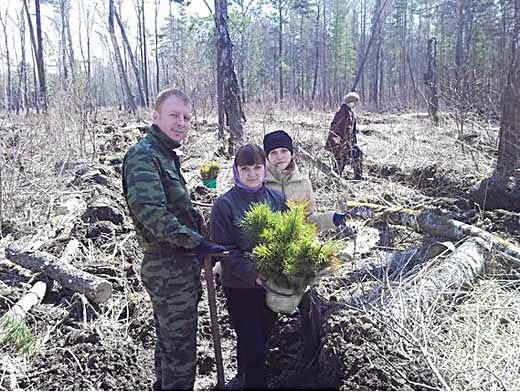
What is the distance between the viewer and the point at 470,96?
8.89 metres

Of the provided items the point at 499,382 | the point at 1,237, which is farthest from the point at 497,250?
the point at 1,237

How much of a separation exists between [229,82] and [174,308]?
8788mm

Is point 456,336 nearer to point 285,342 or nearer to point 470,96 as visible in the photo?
point 285,342

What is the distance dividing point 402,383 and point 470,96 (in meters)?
7.53

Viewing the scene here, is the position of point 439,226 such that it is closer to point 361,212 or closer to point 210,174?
point 361,212

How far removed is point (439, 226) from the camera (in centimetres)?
509

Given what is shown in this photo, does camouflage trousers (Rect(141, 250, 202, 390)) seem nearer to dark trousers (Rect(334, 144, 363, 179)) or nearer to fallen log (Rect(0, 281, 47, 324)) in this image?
fallen log (Rect(0, 281, 47, 324))

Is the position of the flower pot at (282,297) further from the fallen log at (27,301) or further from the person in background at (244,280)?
the fallen log at (27,301)

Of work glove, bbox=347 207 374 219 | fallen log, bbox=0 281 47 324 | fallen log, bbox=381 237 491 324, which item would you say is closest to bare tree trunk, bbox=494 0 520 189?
work glove, bbox=347 207 374 219

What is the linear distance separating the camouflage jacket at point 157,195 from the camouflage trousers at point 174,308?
0.30 feet

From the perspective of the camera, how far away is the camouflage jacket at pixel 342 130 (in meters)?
8.15

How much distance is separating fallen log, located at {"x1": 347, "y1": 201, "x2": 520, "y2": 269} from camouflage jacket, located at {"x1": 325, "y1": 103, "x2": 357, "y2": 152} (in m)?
2.07

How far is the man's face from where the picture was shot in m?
2.46

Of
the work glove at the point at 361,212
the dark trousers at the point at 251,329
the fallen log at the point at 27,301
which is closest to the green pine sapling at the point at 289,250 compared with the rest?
the dark trousers at the point at 251,329
